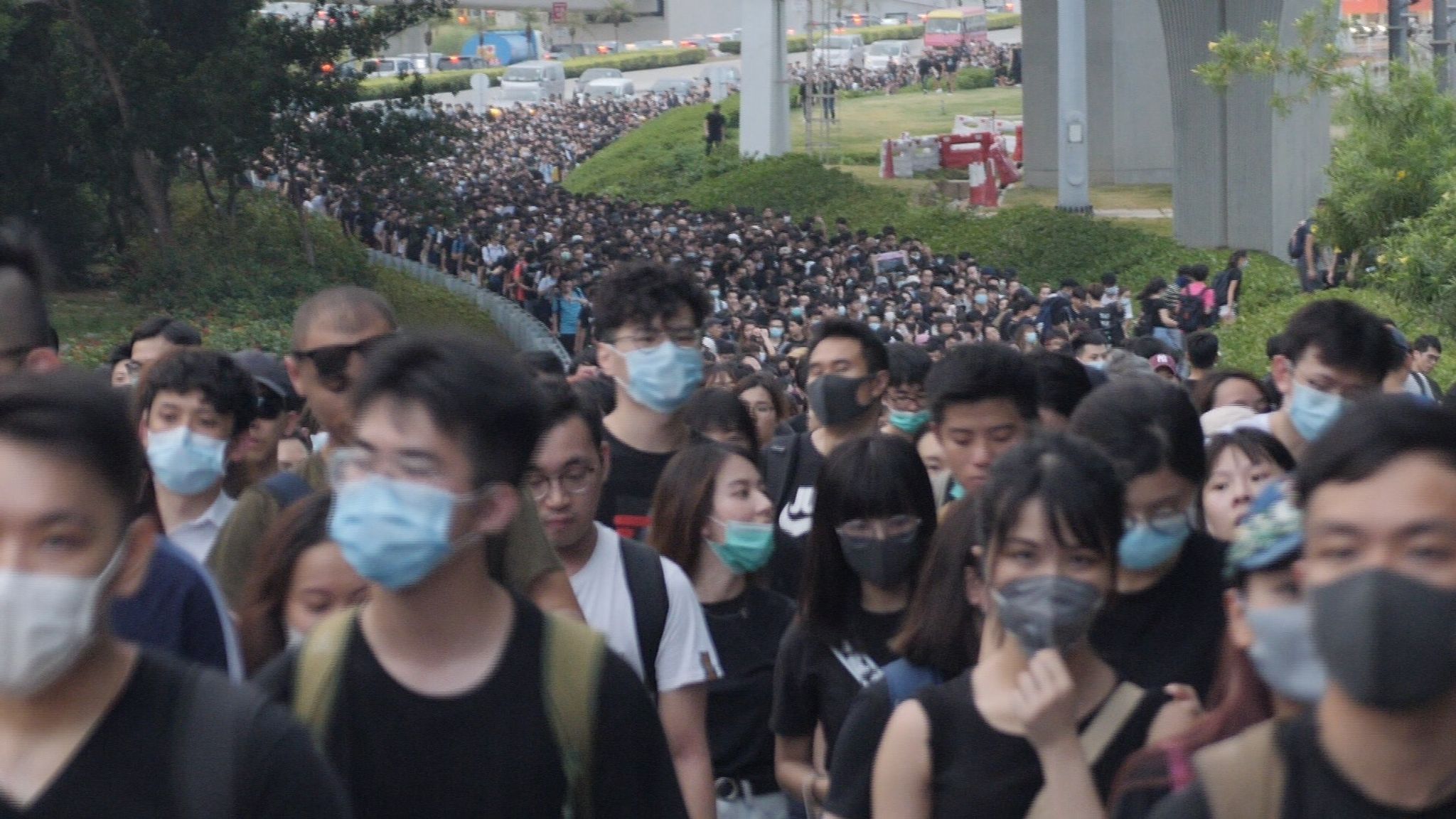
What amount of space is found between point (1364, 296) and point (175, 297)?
19.1 meters

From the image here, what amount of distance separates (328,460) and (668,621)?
3.34 ft

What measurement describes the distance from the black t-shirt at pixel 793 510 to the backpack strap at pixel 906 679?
1.70m

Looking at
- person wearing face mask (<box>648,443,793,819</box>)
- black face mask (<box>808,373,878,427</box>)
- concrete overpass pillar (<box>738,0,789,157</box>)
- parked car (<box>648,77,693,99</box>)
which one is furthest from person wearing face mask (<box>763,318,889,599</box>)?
parked car (<box>648,77,693,99</box>)

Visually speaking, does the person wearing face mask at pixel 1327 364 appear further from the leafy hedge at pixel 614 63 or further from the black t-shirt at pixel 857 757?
the leafy hedge at pixel 614 63

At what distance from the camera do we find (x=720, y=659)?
5422mm

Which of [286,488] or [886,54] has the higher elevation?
[886,54]

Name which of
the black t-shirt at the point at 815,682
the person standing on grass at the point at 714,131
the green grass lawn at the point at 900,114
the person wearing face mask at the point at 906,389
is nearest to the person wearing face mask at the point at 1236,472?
the black t-shirt at the point at 815,682

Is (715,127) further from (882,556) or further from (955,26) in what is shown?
(882,556)

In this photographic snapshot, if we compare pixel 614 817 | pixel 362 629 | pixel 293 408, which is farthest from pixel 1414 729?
pixel 293 408

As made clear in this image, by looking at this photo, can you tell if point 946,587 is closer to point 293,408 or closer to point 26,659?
point 26,659

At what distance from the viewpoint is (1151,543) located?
14.5ft

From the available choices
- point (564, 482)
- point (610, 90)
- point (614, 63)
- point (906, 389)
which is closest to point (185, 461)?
point (564, 482)

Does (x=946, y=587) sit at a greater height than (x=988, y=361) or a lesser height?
lesser

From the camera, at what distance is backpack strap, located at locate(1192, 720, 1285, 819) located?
2594 mm
